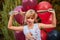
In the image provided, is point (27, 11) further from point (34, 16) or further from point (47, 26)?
point (47, 26)

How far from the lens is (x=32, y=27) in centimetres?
181

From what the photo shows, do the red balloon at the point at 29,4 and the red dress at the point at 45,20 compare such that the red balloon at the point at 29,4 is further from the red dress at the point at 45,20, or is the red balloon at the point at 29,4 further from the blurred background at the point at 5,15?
the blurred background at the point at 5,15

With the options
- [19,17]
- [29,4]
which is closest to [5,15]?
[19,17]

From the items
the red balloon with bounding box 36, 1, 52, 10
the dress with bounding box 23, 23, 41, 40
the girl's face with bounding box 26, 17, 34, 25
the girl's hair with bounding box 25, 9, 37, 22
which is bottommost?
the dress with bounding box 23, 23, 41, 40

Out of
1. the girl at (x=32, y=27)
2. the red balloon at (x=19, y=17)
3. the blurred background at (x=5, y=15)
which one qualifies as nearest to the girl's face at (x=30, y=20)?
the girl at (x=32, y=27)

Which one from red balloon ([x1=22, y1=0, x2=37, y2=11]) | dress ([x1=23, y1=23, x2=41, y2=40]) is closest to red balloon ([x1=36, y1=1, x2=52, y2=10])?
red balloon ([x1=22, y1=0, x2=37, y2=11])

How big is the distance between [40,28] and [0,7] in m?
0.61

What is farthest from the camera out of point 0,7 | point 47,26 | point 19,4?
point 0,7

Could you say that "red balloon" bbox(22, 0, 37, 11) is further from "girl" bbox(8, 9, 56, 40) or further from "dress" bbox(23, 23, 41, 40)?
"dress" bbox(23, 23, 41, 40)

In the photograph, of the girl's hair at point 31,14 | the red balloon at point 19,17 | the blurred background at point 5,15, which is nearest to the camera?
the girl's hair at point 31,14

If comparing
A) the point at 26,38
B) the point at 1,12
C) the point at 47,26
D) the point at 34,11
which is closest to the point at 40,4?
the point at 34,11

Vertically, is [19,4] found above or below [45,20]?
above

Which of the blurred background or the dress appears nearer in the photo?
the dress

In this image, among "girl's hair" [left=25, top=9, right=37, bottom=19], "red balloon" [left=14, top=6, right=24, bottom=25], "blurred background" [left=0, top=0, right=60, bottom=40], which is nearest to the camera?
"girl's hair" [left=25, top=9, right=37, bottom=19]
